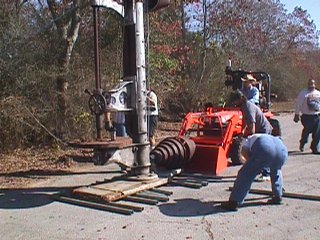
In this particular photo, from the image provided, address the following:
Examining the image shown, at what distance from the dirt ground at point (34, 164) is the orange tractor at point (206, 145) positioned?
155 centimetres

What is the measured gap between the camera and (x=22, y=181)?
9.33 meters

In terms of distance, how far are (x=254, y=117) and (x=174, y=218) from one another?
255cm

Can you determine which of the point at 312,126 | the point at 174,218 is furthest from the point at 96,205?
the point at 312,126

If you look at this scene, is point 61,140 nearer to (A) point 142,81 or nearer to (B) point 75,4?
(B) point 75,4

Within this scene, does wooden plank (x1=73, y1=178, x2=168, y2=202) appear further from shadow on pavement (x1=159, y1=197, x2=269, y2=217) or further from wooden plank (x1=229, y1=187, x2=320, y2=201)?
wooden plank (x1=229, y1=187, x2=320, y2=201)

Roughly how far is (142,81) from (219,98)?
576 inches

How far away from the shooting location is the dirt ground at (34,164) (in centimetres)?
952

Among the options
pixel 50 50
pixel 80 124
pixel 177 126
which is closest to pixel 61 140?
pixel 80 124

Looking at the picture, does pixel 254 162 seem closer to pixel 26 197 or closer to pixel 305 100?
pixel 26 197

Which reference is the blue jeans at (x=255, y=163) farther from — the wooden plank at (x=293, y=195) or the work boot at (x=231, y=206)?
the wooden plank at (x=293, y=195)

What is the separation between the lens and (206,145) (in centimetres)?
947

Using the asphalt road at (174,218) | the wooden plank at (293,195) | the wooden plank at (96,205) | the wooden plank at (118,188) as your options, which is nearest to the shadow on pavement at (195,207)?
the asphalt road at (174,218)

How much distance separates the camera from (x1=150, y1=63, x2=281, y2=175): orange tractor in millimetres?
9125

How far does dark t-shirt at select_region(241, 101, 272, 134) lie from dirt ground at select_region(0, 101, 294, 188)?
9.38 ft
